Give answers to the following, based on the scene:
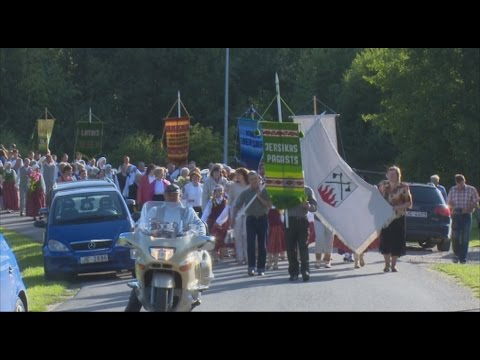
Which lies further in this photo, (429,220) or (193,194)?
(429,220)

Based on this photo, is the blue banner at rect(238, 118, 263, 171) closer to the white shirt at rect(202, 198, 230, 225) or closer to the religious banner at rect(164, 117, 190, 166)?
the religious banner at rect(164, 117, 190, 166)

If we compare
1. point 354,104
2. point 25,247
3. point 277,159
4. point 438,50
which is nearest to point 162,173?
point 25,247

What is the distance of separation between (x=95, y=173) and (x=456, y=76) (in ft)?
82.9

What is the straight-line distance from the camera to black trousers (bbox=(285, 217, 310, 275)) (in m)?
18.8

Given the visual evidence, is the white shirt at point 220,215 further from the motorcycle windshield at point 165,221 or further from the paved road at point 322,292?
the motorcycle windshield at point 165,221

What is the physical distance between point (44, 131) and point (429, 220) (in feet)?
51.9

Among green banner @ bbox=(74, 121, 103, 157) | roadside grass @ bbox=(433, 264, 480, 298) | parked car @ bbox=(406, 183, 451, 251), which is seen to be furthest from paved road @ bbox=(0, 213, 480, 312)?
green banner @ bbox=(74, 121, 103, 157)

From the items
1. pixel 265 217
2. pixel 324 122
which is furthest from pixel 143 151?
pixel 265 217

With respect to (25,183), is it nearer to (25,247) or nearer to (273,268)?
(25,247)

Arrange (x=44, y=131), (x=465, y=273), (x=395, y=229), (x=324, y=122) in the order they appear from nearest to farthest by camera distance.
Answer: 1. (x=465, y=273)
2. (x=395, y=229)
3. (x=324, y=122)
4. (x=44, y=131)

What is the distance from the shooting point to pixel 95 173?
29594 mm

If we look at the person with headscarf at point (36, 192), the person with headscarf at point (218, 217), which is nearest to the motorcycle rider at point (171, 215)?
the person with headscarf at point (218, 217)

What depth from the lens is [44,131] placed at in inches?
1532

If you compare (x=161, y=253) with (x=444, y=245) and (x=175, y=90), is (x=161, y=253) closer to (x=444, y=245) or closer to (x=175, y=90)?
(x=444, y=245)
